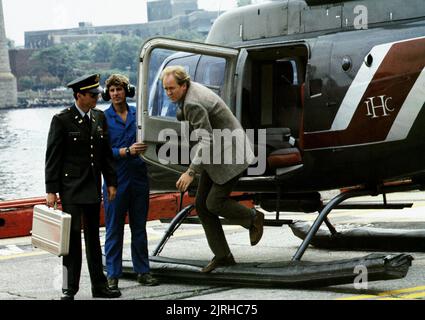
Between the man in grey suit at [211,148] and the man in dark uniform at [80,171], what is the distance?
635 millimetres

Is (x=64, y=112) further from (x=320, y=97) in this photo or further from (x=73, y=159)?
(x=320, y=97)

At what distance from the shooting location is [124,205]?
8.59 m

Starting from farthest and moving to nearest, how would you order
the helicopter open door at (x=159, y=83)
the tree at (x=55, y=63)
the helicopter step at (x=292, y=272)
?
1. the tree at (x=55, y=63)
2. the helicopter open door at (x=159, y=83)
3. the helicopter step at (x=292, y=272)

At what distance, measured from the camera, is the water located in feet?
162

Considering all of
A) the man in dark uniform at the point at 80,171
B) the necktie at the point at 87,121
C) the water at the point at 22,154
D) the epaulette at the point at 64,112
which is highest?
the epaulette at the point at 64,112

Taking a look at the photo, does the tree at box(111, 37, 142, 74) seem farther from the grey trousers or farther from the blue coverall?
the grey trousers

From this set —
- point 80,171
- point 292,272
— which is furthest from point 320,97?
point 80,171

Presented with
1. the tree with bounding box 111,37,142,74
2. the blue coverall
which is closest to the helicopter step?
the blue coverall

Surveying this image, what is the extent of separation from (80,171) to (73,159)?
116mm

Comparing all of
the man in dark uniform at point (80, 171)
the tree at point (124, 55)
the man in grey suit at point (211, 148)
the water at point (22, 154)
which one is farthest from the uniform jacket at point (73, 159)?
the tree at point (124, 55)

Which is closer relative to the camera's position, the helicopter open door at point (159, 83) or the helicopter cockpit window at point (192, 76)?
the helicopter open door at point (159, 83)

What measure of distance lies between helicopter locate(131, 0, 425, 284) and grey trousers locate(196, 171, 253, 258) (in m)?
0.59

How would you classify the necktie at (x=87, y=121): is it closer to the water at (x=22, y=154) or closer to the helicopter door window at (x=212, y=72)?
the helicopter door window at (x=212, y=72)

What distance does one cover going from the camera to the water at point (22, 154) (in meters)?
49.3
